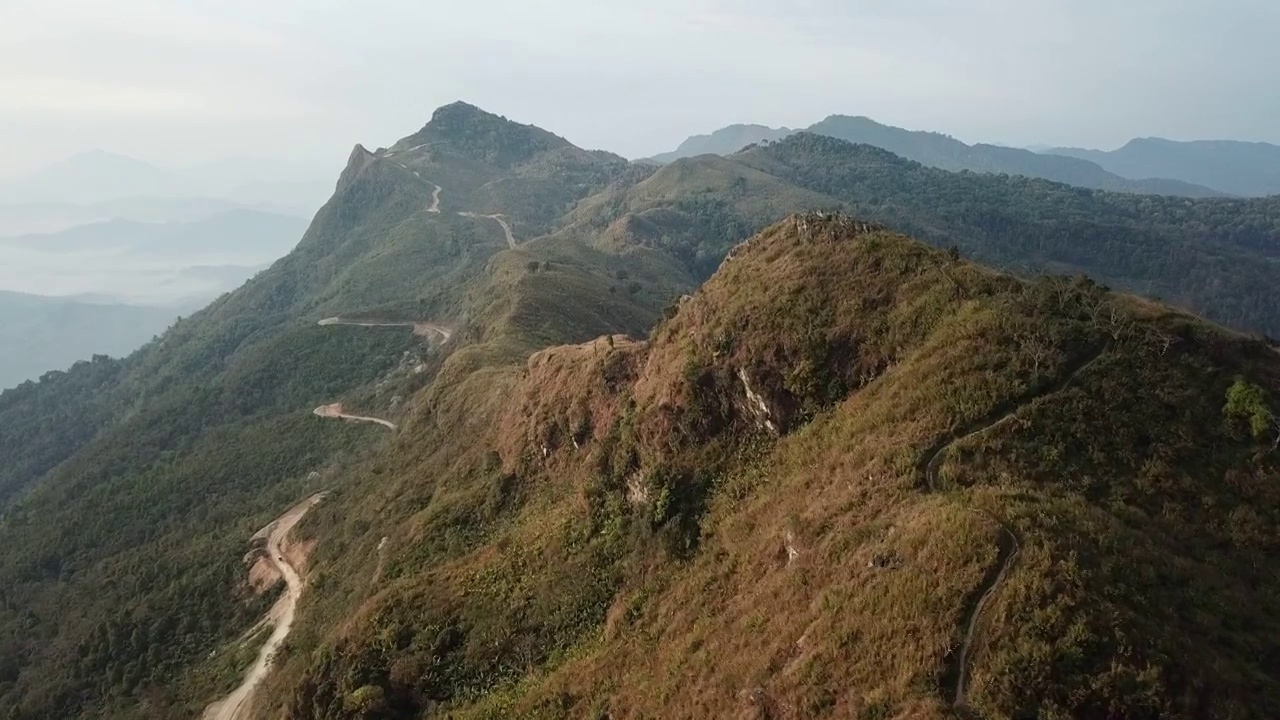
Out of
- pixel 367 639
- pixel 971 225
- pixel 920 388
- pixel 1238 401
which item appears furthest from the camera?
pixel 971 225

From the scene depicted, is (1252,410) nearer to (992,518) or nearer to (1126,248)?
(992,518)

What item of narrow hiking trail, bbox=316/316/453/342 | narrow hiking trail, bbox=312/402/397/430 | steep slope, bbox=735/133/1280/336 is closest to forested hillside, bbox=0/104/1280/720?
narrow hiking trail, bbox=312/402/397/430

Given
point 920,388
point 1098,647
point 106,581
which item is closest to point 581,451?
point 920,388

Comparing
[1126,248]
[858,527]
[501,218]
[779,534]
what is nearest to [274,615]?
[779,534]

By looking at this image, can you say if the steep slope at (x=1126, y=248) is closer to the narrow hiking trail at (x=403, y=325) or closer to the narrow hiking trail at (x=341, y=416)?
the narrow hiking trail at (x=403, y=325)

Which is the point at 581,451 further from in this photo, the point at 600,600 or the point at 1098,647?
the point at 1098,647

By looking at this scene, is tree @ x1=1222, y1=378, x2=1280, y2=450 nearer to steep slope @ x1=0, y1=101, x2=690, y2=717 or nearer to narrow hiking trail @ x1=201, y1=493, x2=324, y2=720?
narrow hiking trail @ x1=201, y1=493, x2=324, y2=720
